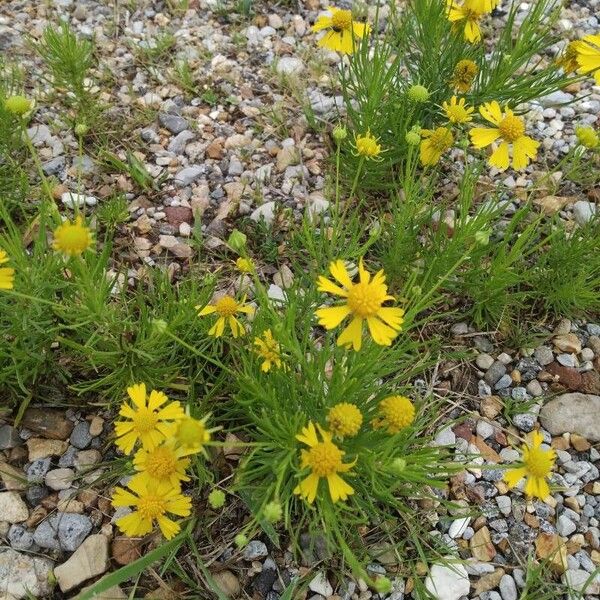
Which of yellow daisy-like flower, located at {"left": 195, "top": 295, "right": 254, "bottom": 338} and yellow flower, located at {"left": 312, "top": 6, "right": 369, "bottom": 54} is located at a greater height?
yellow flower, located at {"left": 312, "top": 6, "right": 369, "bottom": 54}

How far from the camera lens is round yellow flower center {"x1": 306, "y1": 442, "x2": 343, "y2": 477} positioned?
147cm

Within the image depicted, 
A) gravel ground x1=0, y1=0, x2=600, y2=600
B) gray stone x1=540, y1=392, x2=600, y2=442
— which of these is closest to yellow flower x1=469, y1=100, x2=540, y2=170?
gravel ground x1=0, y1=0, x2=600, y2=600

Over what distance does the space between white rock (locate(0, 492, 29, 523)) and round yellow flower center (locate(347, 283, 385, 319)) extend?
3.53ft

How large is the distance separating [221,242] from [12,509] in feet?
3.67

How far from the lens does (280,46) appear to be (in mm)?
3045

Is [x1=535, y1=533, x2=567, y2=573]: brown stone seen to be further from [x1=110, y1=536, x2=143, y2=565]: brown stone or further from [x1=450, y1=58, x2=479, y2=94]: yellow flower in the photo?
[x1=450, y1=58, x2=479, y2=94]: yellow flower

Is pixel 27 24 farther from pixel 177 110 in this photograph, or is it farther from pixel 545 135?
pixel 545 135

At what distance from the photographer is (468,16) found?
7.16ft

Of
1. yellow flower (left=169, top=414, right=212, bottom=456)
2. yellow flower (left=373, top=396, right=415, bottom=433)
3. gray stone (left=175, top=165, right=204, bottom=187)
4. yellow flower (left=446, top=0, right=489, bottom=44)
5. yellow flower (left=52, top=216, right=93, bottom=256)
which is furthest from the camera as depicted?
gray stone (left=175, top=165, right=204, bottom=187)

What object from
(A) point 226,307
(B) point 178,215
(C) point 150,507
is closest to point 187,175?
(B) point 178,215

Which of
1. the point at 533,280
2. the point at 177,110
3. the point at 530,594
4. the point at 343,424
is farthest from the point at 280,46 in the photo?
the point at 530,594

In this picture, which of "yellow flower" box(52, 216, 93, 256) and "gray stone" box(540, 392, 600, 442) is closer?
"yellow flower" box(52, 216, 93, 256)

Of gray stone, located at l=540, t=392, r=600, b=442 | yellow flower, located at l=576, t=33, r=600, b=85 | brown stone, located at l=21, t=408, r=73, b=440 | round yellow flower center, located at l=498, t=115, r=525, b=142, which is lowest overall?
brown stone, located at l=21, t=408, r=73, b=440

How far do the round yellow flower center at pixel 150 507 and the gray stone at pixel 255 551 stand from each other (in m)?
0.29
